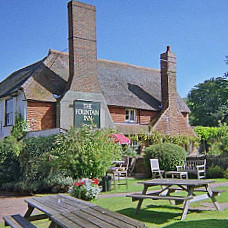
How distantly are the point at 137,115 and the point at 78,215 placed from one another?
63.5ft

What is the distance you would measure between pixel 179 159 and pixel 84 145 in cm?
622

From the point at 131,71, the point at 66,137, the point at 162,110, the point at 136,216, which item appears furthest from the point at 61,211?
the point at 131,71

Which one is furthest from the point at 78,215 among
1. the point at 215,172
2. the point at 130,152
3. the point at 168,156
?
the point at 130,152

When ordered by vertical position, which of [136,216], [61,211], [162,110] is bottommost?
[136,216]

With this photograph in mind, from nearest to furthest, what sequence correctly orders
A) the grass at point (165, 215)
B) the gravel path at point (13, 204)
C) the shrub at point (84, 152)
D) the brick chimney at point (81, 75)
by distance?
the grass at point (165, 215), the gravel path at point (13, 204), the shrub at point (84, 152), the brick chimney at point (81, 75)

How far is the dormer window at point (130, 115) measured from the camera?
79.2 ft

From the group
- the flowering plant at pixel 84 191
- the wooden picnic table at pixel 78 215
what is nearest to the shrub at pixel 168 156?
the flowering plant at pixel 84 191

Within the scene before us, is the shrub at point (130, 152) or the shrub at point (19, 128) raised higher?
the shrub at point (19, 128)

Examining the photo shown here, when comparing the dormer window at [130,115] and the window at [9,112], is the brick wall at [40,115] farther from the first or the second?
the dormer window at [130,115]

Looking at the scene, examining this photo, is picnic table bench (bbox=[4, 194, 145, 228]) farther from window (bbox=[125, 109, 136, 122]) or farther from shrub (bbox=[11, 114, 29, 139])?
window (bbox=[125, 109, 136, 122])

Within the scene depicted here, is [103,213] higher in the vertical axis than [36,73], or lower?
lower

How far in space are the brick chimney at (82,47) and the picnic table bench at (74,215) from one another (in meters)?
13.3

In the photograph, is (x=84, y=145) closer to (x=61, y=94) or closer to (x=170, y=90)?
(x=61, y=94)

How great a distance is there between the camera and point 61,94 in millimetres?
20109
